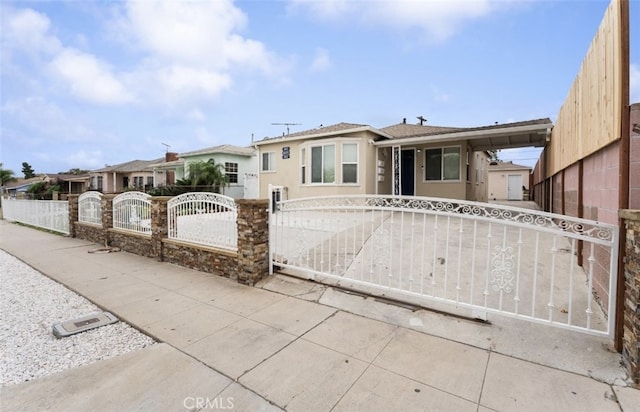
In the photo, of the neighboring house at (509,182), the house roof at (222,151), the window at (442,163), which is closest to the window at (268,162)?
the house roof at (222,151)

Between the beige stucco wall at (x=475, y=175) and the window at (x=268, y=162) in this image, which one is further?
the window at (x=268, y=162)

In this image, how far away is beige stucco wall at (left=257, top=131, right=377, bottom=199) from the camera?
11.6m

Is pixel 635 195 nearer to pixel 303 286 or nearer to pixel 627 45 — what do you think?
pixel 627 45

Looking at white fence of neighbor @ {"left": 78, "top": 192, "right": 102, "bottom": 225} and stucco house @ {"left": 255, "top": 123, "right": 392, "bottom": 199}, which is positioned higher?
stucco house @ {"left": 255, "top": 123, "right": 392, "bottom": 199}

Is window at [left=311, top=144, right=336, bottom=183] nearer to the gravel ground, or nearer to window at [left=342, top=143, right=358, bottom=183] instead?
window at [left=342, top=143, right=358, bottom=183]

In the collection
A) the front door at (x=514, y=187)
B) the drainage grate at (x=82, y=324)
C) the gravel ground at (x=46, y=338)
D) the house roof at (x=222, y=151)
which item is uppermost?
the house roof at (x=222, y=151)

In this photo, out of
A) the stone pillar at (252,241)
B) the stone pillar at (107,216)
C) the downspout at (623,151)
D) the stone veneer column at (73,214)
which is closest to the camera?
the downspout at (623,151)

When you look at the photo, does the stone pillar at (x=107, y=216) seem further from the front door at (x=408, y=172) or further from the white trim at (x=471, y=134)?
the front door at (x=408, y=172)

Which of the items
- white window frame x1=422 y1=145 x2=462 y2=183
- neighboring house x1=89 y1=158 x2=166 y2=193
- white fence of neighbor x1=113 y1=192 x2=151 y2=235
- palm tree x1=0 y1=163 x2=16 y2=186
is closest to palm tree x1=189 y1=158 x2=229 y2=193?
white fence of neighbor x1=113 y1=192 x2=151 y2=235

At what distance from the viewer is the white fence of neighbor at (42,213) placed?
11219 mm

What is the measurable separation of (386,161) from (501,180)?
61.3 ft

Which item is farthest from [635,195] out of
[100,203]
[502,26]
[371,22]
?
[100,203]

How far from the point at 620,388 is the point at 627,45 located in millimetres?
2920

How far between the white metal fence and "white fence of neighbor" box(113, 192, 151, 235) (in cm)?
405
